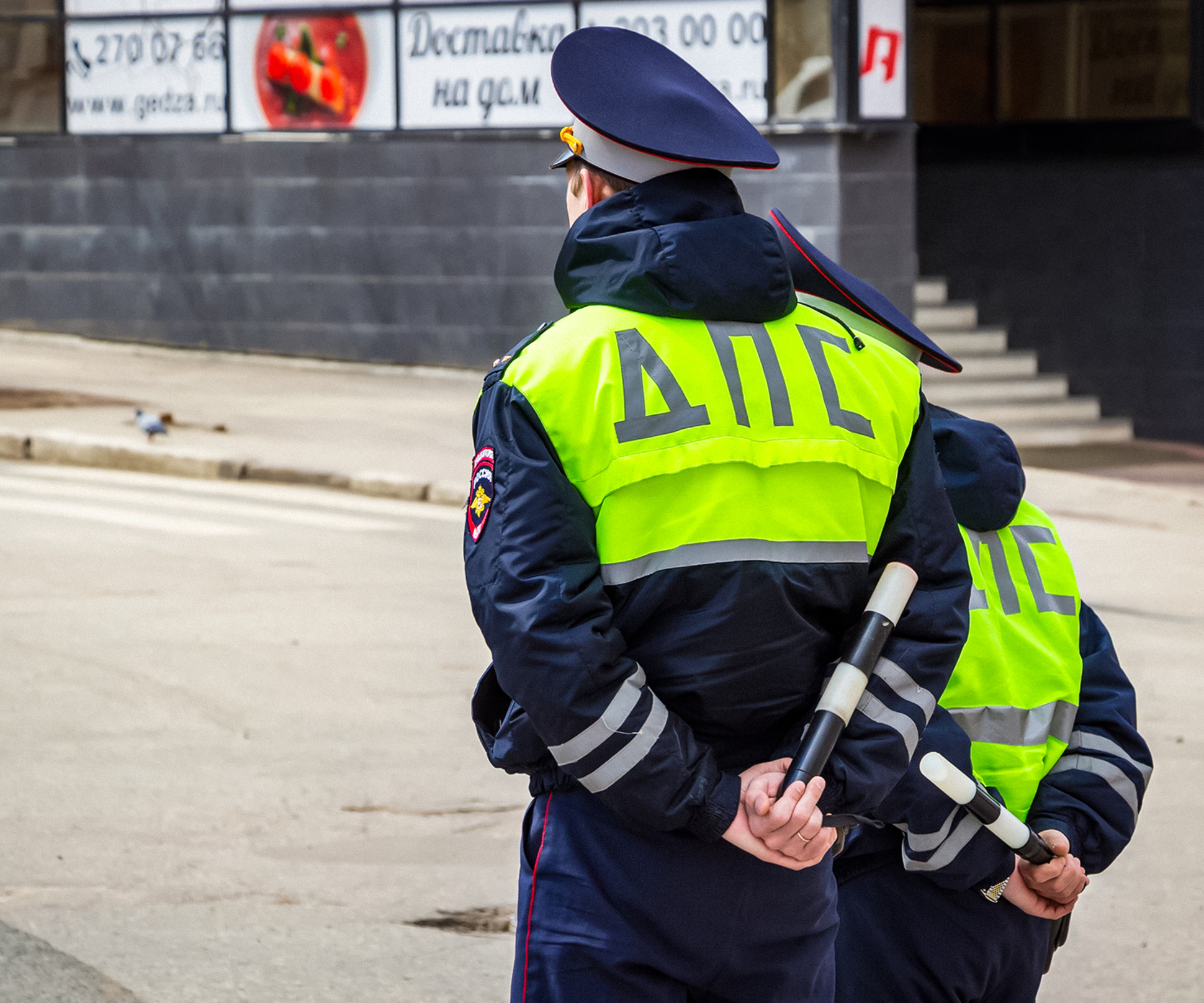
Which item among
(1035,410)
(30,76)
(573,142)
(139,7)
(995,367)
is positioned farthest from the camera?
(30,76)

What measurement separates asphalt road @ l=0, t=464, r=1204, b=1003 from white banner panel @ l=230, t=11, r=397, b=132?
7.32 meters

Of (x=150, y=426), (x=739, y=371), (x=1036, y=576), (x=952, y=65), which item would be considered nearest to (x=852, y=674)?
(x=739, y=371)

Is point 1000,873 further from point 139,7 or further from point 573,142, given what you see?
point 139,7

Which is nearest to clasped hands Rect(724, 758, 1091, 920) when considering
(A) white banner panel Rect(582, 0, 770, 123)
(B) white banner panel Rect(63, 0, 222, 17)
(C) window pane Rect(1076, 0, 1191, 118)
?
(A) white banner panel Rect(582, 0, 770, 123)

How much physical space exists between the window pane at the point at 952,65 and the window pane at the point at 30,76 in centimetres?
811

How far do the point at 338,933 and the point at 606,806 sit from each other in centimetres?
237

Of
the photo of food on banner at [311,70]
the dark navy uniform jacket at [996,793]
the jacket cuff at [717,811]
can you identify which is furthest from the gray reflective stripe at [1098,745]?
the photo of food on banner at [311,70]

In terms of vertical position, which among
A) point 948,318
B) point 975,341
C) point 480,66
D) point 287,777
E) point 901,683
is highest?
point 480,66

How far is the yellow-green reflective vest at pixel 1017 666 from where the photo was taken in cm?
290

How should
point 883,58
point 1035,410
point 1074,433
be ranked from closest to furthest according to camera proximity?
point 883,58
point 1074,433
point 1035,410

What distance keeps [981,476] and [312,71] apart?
48.7ft

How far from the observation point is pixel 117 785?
19.5 feet

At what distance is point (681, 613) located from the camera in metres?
2.56

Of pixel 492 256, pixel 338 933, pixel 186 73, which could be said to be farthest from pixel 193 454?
pixel 338 933
